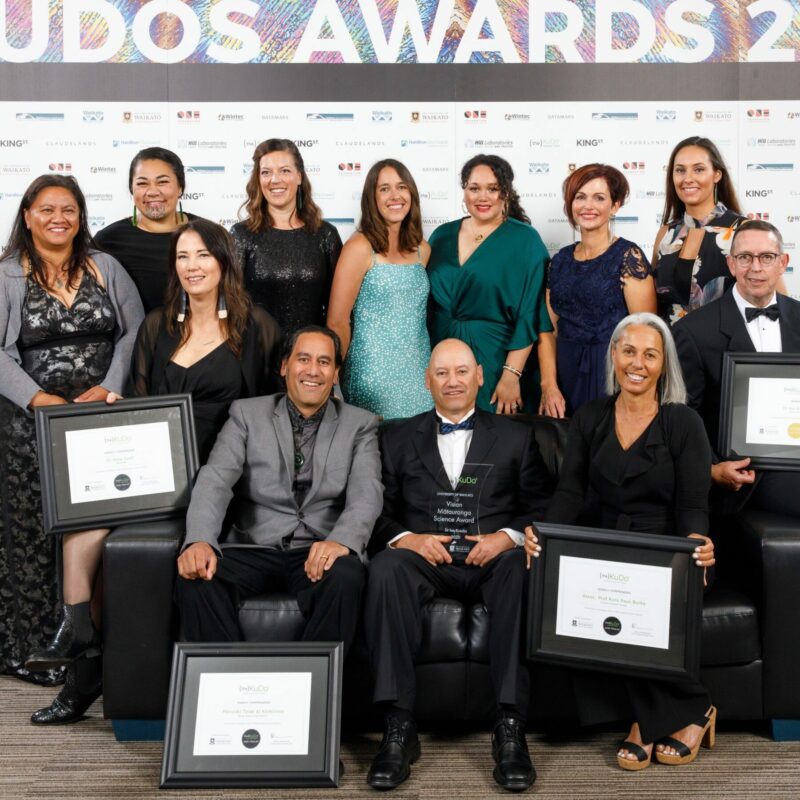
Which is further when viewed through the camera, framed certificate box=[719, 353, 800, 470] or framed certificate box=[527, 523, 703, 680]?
framed certificate box=[719, 353, 800, 470]

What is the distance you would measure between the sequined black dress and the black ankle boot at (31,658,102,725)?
150 centimetres

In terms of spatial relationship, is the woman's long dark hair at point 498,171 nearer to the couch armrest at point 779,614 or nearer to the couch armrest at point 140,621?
the couch armrest at point 779,614

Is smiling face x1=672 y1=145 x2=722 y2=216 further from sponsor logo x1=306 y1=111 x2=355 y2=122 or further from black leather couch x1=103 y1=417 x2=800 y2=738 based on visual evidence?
sponsor logo x1=306 y1=111 x2=355 y2=122

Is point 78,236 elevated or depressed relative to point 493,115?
depressed

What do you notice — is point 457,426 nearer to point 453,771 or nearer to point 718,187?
point 453,771

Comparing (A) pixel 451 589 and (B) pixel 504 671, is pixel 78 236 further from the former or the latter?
(B) pixel 504 671

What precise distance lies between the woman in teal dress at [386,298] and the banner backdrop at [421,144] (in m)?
0.96

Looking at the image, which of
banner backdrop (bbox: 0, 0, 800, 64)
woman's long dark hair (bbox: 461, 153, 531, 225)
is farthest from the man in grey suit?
banner backdrop (bbox: 0, 0, 800, 64)

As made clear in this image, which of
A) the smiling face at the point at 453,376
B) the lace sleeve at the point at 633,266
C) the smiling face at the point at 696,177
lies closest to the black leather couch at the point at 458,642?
the smiling face at the point at 453,376

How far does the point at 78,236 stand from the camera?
3938 mm

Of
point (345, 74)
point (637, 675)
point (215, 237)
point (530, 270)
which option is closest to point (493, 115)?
point (345, 74)

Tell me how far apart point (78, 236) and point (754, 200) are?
328 centimetres

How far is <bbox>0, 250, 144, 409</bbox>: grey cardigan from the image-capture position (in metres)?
3.75

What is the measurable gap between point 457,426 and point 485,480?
219 mm
